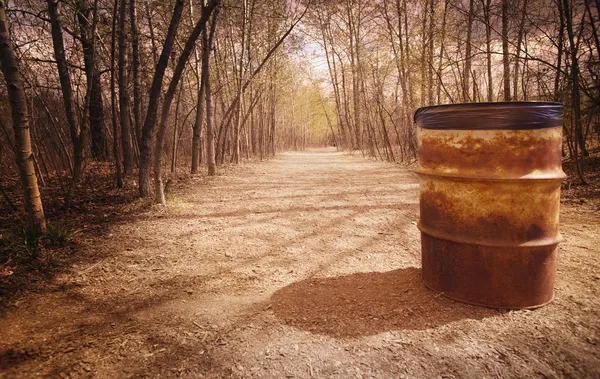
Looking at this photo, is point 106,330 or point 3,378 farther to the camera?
point 106,330

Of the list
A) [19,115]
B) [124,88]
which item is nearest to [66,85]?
[124,88]

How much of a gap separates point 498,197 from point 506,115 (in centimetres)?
50

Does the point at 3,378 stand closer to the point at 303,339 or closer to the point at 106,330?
the point at 106,330

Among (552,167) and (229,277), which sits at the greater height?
(552,167)

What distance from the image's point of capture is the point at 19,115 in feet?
9.82

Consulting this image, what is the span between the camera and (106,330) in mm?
1846

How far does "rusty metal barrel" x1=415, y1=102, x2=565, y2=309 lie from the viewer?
184 centimetres

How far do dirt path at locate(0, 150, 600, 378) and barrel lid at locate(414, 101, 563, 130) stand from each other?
3.87ft

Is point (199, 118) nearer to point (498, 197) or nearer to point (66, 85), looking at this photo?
point (66, 85)

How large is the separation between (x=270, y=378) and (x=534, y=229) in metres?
1.81

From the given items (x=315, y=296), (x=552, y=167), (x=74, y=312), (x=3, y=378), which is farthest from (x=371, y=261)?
(x=3, y=378)

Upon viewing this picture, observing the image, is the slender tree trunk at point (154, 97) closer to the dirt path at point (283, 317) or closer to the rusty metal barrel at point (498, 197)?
the dirt path at point (283, 317)

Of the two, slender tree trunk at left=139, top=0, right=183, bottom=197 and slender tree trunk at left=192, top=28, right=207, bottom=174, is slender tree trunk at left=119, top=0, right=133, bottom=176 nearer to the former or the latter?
slender tree trunk at left=139, top=0, right=183, bottom=197

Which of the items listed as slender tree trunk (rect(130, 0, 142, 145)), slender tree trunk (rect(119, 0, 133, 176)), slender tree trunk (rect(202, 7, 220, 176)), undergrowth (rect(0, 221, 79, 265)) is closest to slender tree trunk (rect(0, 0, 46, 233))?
undergrowth (rect(0, 221, 79, 265))
